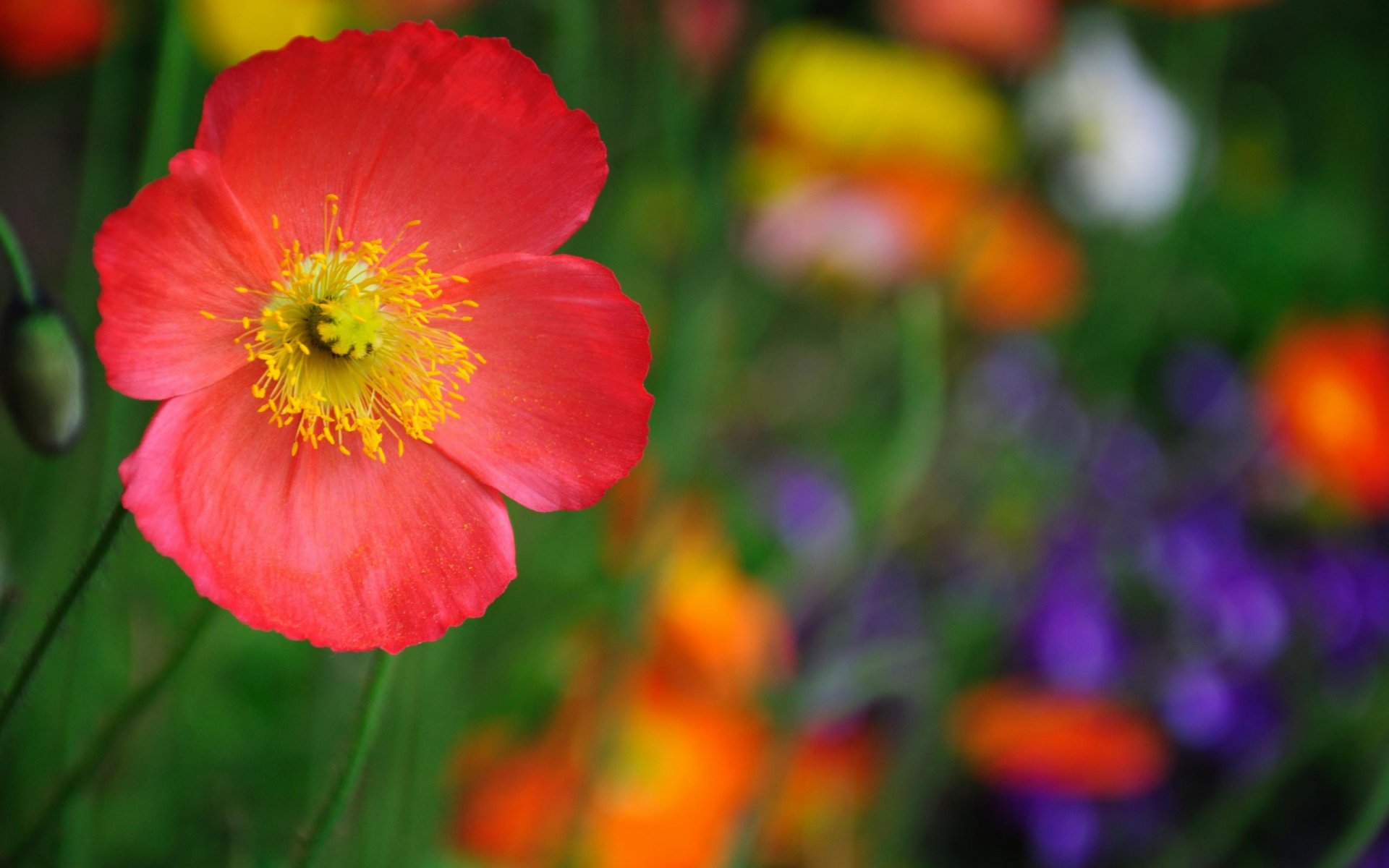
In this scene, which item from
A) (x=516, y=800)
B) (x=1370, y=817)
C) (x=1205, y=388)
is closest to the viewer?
(x=1370, y=817)

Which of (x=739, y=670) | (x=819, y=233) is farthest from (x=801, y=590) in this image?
(x=819, y=233)

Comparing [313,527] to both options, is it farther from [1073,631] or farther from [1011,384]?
[1011,384]

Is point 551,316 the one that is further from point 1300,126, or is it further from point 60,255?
point 1300,126

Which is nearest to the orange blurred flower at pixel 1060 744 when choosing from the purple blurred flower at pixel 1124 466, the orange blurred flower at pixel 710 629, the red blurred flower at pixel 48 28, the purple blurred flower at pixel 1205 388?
the orange blurred flower at pixel 710 629

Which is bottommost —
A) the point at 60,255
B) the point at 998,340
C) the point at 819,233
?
the point at 60,255

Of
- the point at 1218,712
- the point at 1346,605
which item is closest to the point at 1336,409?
the point at 1346,605

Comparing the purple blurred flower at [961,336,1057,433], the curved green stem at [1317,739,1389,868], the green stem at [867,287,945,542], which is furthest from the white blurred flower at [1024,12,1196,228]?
the curved green stem at [1317,739,1389,868]

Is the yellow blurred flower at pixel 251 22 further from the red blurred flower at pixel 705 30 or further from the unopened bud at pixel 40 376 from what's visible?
the unopened bud at pixel 40 376
